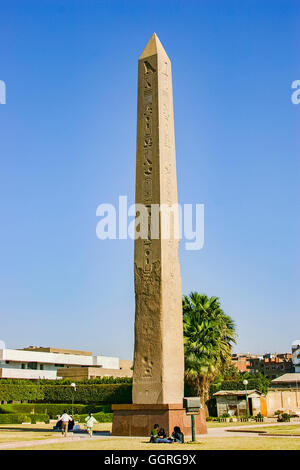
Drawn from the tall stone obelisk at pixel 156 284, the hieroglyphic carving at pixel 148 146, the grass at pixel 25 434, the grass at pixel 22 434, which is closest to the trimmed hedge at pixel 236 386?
the grass at pixel 25 434

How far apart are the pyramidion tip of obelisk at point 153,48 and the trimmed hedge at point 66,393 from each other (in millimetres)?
27216

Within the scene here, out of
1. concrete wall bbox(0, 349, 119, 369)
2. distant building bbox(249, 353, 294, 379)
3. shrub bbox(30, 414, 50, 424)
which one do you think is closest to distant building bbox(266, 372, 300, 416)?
shrub bbox(30, 414, 50, 424)

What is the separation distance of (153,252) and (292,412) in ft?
68.8

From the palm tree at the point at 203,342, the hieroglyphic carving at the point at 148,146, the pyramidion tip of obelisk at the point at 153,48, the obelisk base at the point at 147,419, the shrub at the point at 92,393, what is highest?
the pyramidion tip of obelisk at the point at 153,48

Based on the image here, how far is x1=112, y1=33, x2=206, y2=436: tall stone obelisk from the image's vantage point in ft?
52.8

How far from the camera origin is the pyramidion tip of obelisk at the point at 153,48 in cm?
1905

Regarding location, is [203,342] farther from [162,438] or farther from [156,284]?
[162,438]

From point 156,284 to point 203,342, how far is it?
1296 centimetres

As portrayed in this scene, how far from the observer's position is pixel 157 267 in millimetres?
16875

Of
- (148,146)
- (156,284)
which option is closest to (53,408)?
(156,284)

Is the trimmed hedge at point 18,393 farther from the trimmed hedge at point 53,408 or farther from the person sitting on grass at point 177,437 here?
the person sitting on grass at point 177,437

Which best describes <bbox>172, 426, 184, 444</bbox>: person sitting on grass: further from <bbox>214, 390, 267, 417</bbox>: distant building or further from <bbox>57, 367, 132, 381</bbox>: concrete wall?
<bbox>57, 367, 132, 381</bbox>: concrete wall

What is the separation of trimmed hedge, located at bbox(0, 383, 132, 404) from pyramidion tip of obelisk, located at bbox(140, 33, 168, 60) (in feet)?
89.3
